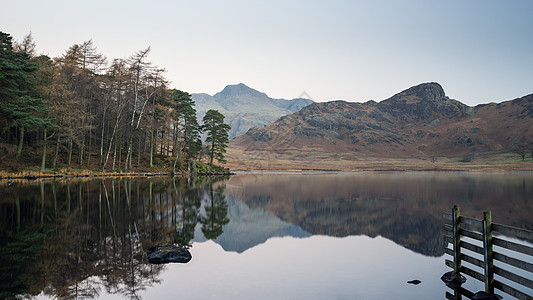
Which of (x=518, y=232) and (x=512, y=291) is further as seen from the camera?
(x=512, y=291)

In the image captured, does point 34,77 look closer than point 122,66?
Yes

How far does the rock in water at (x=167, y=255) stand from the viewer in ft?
41.8

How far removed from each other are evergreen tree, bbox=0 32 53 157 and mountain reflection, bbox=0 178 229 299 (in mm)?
21601

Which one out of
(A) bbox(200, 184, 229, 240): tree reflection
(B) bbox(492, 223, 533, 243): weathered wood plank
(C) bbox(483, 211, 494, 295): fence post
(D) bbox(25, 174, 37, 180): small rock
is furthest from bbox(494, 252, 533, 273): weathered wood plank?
(D) bbox(25, 174, 37, 180): small rock

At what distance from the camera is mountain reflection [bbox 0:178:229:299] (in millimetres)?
9930

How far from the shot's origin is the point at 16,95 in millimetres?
47188

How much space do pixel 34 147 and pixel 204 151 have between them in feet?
133

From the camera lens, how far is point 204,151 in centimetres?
9044

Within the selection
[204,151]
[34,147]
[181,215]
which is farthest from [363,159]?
[181,215]

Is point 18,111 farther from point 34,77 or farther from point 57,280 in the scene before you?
point 57,280

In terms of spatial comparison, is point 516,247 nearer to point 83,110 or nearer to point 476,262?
point 476,262

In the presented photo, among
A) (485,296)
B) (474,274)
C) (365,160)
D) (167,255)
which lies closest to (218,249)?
(167,255)

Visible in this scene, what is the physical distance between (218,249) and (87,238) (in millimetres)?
5529

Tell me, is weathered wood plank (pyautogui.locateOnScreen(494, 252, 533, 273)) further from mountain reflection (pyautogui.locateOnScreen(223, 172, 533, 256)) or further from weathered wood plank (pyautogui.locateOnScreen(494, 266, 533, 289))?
mountain reflection (pyautogui.locateOnScreen(223, 172, 533, 256))
